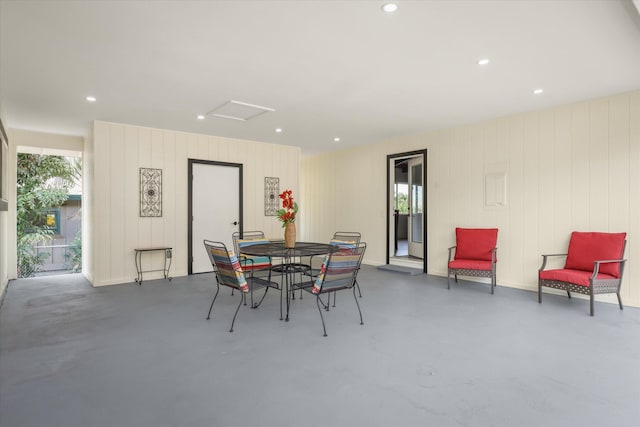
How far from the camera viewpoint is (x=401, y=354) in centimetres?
293

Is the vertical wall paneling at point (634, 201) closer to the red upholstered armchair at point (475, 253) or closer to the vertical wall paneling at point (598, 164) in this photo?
the vertical wall paneling at point (598, 164)

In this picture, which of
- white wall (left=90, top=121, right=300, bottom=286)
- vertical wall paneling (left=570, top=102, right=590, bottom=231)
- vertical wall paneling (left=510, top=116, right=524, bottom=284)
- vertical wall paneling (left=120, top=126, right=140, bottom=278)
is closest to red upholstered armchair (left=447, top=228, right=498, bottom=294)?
vertical wall paneling (left=510, top=116, right=524, bottom=284)

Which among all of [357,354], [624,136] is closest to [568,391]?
[357,354]

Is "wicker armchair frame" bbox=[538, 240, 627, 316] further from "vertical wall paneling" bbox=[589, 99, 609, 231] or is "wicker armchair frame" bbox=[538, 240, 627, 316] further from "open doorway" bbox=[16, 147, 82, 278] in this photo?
"open doorway" bbox=[16, 147, 82, 278]

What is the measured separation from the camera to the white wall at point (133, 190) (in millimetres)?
5785

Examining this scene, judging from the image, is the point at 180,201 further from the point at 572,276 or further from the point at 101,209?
the point at 572,276

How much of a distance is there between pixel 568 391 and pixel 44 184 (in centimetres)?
1005

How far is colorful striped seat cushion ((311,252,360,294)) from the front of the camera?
3.45 meters

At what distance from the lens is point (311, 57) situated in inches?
137

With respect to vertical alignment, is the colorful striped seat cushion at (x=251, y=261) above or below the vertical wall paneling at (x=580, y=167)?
below

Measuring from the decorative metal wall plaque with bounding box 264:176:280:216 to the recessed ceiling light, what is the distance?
5.30 meters

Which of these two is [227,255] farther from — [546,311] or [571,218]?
[571,218]

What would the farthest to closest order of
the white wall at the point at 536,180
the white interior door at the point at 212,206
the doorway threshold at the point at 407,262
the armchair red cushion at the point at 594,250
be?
the doorway threshold at the point at 407,262, the white interior door at the point at 212,206, the white wall at the point at 536,180, the armchair red cushion at the point at 594,250

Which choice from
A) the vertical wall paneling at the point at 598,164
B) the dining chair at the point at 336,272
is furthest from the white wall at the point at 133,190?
the vertical wall paneling at the point at 598,164
